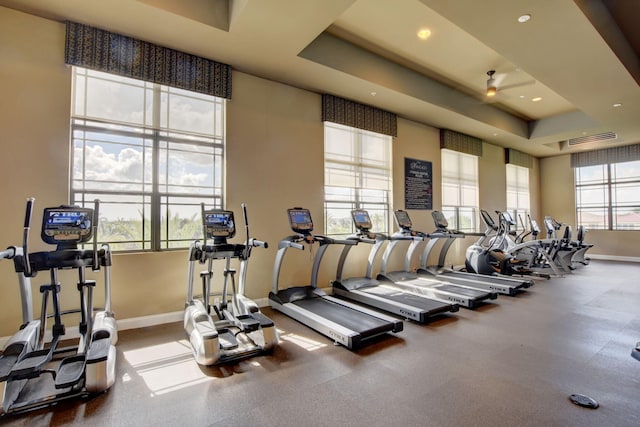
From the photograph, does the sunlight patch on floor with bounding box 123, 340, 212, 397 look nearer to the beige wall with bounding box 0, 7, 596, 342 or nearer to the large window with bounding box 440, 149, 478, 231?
the beige wall with bounding box 0, 7, 596, 342

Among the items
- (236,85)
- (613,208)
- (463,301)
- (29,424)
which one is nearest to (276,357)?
(29,424)

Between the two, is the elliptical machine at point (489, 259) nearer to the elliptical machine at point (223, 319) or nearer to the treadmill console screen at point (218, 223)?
the elliptical machine at point (223, 319)

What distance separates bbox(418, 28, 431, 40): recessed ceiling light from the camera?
14.9 ft

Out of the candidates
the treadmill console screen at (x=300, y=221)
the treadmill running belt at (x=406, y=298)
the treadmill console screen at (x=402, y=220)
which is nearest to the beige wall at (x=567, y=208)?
the treadmill console screen at (x=402, y=220)

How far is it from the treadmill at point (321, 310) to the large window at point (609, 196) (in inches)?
400

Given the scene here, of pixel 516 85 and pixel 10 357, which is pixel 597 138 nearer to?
pixel 516 85

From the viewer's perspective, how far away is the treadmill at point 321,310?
3420 millimetres

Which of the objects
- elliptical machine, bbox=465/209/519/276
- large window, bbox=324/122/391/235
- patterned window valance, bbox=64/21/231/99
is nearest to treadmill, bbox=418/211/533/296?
elliptical machine, bbox=465/209/519/276

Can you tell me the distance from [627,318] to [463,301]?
1.99 metres

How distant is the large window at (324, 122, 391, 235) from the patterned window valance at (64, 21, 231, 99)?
215cm

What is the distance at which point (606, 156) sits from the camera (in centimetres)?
996

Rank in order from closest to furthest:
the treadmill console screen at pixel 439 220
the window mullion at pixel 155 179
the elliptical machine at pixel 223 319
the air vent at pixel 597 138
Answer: the elliptical machine at pixel 223 319 → the window mullion at pixel 155 179 → the treadmill console screen at pixel 439 220 → the air vent at pixel 597 138

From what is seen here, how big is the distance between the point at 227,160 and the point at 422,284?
403cm

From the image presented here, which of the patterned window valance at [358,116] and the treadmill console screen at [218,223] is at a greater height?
the patterned window valance at [358,116]
